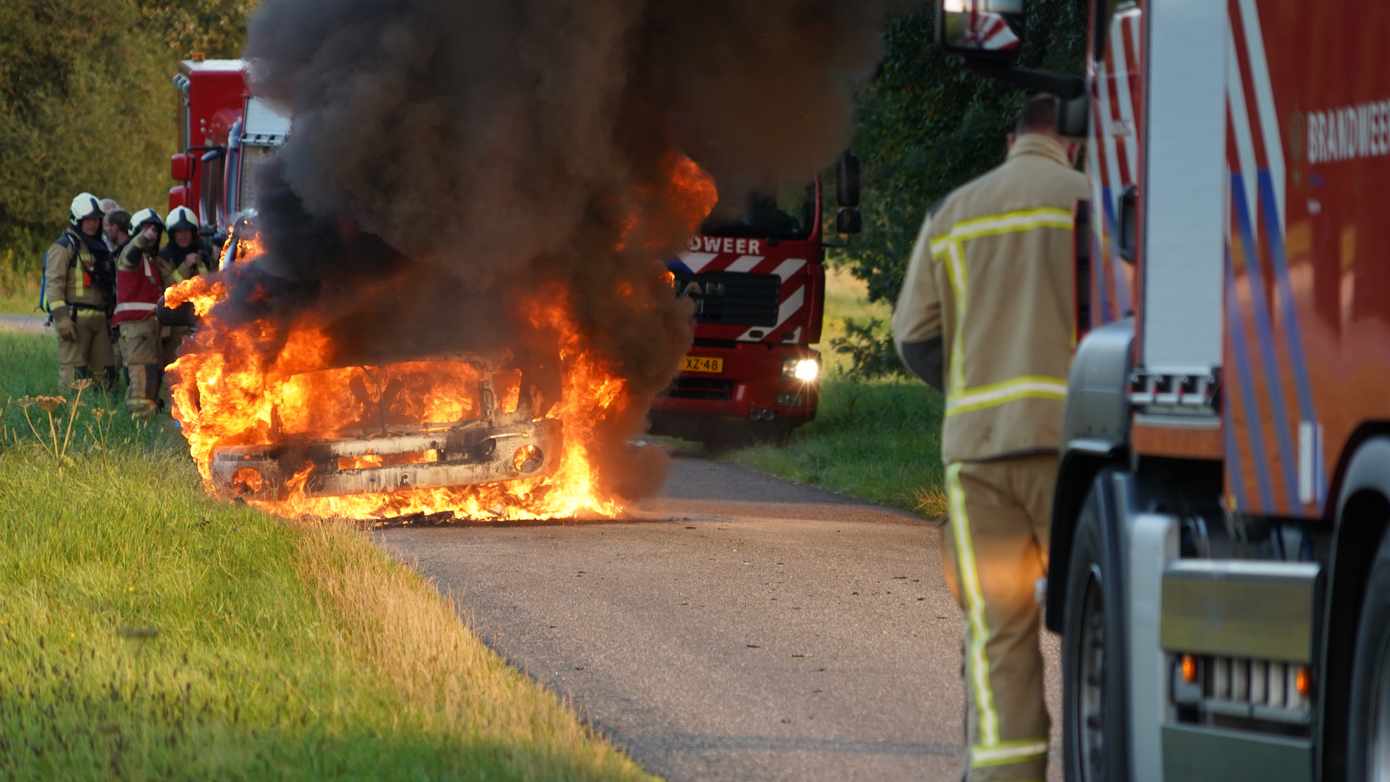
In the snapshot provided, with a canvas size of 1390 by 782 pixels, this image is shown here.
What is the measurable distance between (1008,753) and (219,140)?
1831cm

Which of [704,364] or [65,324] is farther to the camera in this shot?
[65,324]

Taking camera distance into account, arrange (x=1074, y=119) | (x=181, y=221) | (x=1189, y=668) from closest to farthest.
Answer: (x=1189, y=668), (x=1074, y=119), (x=181, y=221)

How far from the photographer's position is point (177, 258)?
2088 centimetres

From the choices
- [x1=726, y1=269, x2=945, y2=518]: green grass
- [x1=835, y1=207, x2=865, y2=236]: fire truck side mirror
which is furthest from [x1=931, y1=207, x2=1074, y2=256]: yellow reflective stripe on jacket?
[x1=835, y1=207, x2=865, y2=236]: fire truck side mirror

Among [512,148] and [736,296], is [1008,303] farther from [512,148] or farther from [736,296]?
[736,296]

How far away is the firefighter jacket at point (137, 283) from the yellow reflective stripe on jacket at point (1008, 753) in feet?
51.3

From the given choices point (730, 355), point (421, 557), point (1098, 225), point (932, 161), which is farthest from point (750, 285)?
point (1098, 225)

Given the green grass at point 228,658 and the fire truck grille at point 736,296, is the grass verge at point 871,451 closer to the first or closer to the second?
the fire truck grille at point 736,296

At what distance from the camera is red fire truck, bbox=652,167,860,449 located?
18.4 metres

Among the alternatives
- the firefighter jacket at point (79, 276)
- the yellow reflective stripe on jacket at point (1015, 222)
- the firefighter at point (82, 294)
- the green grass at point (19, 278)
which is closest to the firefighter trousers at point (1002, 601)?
the yellow reflective stripe on jacket at point (1015, 222)

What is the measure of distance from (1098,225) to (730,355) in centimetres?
1299

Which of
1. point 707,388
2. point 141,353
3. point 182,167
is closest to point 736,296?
point 707,388

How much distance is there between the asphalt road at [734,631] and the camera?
694cm

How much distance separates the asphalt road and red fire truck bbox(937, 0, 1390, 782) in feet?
5.17
